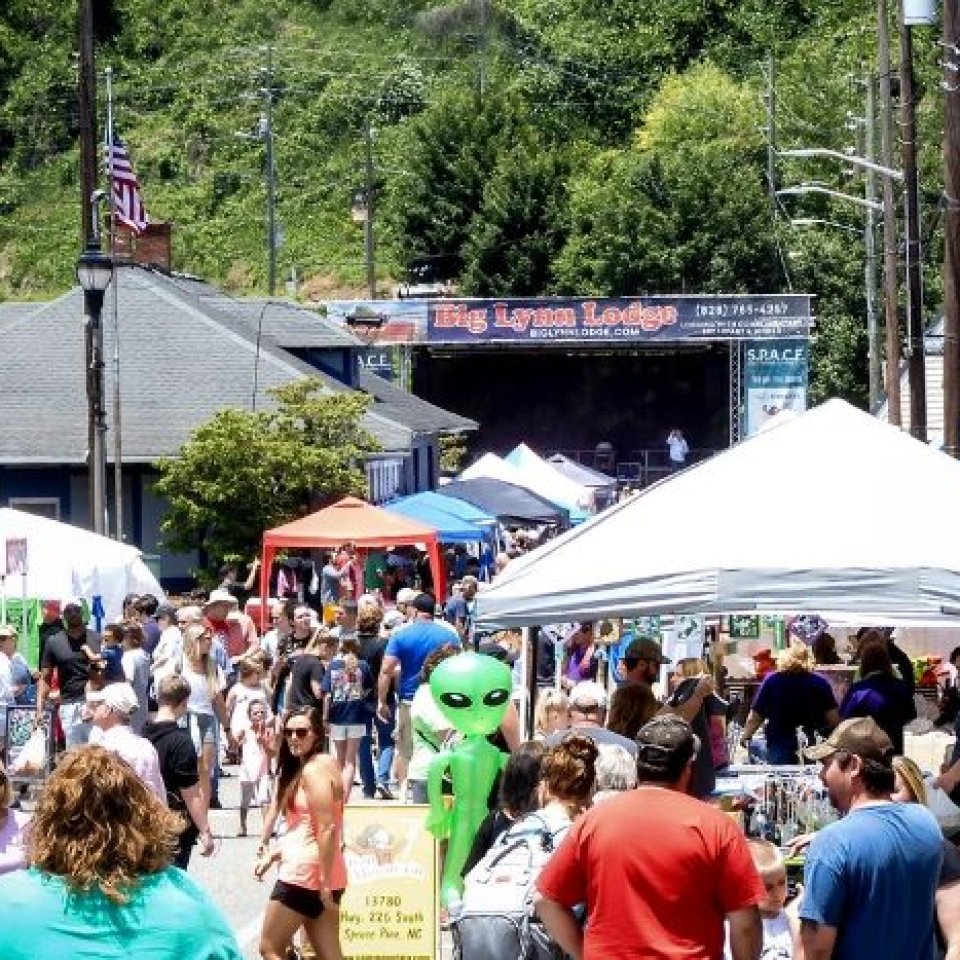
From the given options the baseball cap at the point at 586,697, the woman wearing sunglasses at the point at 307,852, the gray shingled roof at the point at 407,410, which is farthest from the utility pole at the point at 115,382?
the woman wearing sunglasses at the point at 307,852

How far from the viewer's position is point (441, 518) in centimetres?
3788

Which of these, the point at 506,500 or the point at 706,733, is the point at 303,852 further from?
the point at 506,500

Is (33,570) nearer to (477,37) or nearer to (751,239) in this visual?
(751,239)

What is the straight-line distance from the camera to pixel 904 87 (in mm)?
30031

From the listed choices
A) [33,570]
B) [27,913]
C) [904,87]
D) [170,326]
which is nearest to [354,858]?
[27,913]

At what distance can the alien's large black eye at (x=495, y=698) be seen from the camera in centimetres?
1299

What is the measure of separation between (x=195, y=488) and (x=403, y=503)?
3461 millimetres

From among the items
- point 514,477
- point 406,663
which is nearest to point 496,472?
point 514,477

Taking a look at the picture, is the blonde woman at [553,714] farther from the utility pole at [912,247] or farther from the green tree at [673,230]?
the green tree at [673,230]

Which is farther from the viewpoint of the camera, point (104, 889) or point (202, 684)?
point (202, 684)

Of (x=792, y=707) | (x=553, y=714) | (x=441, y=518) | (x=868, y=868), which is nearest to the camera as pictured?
(x=868, y=868)

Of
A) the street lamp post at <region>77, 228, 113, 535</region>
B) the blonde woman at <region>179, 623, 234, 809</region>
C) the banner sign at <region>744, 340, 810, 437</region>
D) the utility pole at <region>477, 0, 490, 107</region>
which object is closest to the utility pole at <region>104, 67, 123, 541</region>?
the street lamp post at <region>77, 228, 113, 535</region>

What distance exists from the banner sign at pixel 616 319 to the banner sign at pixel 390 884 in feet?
A: 182

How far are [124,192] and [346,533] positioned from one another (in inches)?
254
